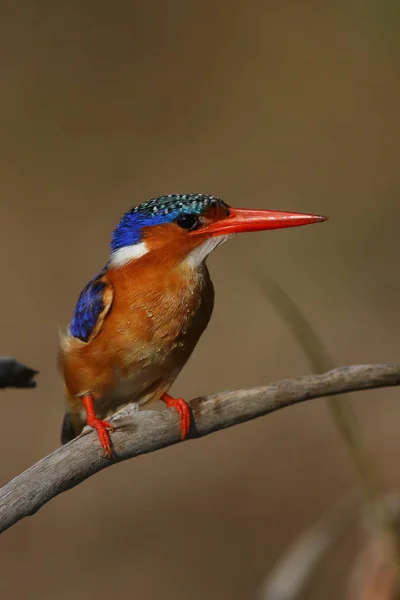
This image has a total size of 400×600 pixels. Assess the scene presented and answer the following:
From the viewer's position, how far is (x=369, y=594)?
1.39 m

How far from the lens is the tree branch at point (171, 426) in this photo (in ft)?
3.94

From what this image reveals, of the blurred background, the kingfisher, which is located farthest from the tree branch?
the blurred background

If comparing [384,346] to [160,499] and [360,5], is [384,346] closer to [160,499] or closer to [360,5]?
[160,499]

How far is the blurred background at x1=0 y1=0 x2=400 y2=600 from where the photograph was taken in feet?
10.6

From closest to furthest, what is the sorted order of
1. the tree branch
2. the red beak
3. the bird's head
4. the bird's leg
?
the tree branch → the bird's leg → the red beak → the bird's head

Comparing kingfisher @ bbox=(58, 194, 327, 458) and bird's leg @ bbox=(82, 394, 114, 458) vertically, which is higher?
kingfisher @ bbox=(58, 194, 327, 458)

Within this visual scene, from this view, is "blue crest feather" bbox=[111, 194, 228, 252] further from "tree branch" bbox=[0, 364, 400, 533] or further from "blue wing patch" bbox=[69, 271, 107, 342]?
"tree branch" bbox=[0, 364, 400, 533]

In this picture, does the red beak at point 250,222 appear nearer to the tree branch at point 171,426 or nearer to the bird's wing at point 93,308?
the bird's wing at point 93,308

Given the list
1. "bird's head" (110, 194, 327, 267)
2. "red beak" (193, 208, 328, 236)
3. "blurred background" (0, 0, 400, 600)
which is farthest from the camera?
"blurred background" (0, 0, 400, 600)

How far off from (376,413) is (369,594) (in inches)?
92.3

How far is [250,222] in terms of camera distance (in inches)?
67.4

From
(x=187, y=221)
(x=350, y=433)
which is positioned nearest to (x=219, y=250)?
(x=187, y=221)

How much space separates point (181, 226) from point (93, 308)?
0.88 feet

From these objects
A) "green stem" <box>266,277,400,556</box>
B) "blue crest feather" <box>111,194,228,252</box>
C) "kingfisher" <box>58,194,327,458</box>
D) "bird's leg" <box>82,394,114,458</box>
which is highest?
"blue crest feather" <box>111,194,228,252</box>
